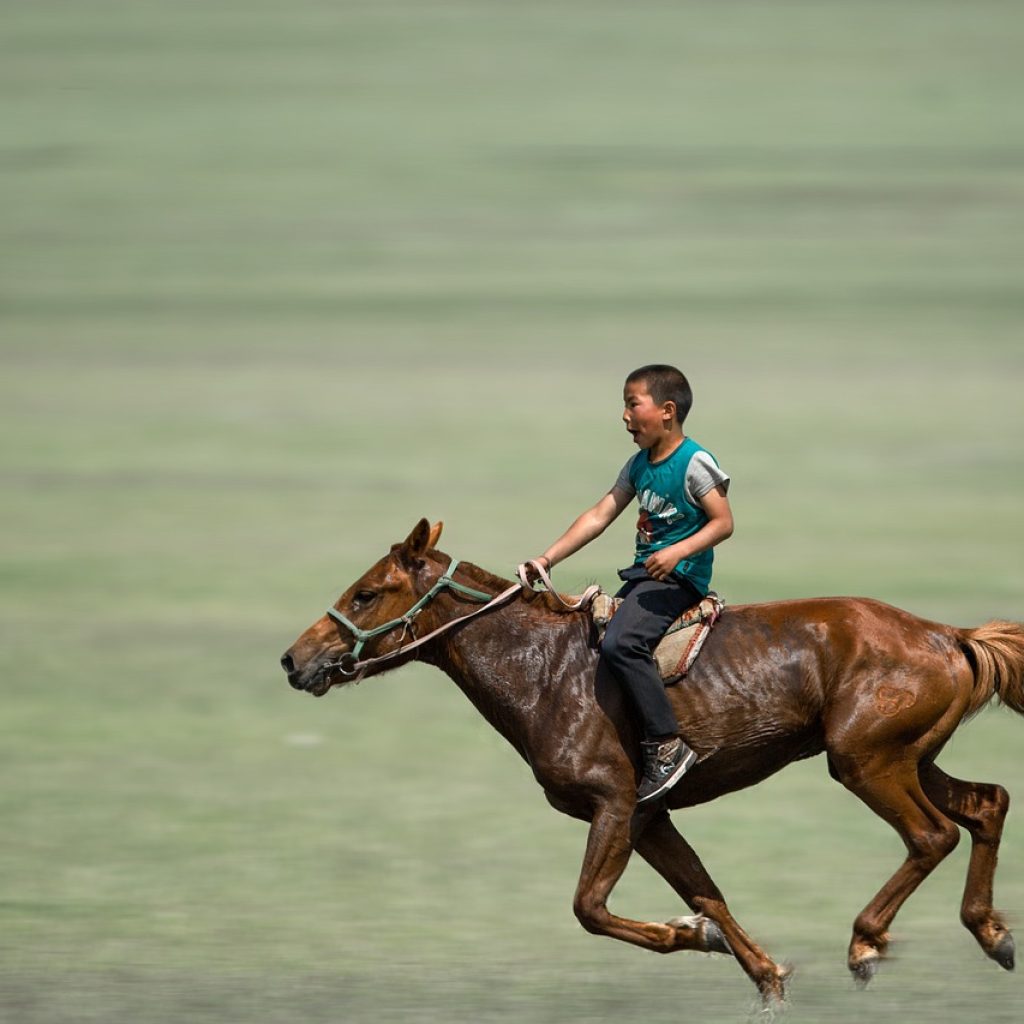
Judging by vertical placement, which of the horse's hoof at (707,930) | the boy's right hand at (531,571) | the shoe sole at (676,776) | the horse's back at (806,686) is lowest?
the horse's hoof at (707,930)

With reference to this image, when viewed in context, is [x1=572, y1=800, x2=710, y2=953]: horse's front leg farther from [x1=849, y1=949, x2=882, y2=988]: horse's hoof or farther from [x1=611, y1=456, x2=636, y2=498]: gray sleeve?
[x1=611, y1=456, x2=636, y2=498]: gray sleeve

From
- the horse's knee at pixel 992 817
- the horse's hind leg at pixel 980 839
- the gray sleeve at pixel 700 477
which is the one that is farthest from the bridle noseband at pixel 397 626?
the horse's knee at pixel 992 817

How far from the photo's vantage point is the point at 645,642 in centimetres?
764

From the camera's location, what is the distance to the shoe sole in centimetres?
762

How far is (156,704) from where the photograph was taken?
15.1 m

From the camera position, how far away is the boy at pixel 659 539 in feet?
24.6

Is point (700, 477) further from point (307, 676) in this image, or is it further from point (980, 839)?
point (980, 839)

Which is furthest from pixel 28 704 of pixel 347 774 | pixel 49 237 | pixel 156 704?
pixel 49 237

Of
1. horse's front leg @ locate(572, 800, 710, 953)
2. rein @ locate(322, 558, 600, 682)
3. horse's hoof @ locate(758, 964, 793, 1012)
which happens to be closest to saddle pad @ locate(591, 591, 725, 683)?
rein @ locate(322, 558, 600, 682)

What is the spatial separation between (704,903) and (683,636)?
1036 mm

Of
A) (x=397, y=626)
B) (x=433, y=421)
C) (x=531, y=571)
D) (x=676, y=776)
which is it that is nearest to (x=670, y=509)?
(x=531, y=571)

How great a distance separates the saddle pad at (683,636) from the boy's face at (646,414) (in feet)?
2.08

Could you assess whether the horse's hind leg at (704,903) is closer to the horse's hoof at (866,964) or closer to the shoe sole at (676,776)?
the horse's hoof at (866,964)

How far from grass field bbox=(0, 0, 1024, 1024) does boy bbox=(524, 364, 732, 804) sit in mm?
1409
